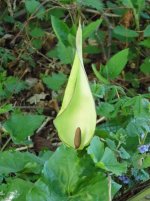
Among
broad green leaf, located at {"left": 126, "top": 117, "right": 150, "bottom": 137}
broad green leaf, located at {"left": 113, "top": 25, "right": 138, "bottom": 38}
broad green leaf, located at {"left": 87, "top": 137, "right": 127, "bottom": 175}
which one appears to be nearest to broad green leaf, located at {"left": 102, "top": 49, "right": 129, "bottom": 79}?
broad green leaf, located at {"left": 113, "top": 25, "right": 138, "bottom": 38}

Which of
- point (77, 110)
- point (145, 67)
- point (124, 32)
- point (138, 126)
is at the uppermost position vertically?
point (77, 110)

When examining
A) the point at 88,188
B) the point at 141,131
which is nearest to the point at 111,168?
the point at 88,188

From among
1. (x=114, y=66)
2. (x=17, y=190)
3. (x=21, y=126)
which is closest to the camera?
(x=17, y=190)

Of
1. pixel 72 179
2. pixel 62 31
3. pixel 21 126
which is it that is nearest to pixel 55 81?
pixel 62 31

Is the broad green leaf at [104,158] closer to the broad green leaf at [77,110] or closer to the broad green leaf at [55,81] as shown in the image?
the broad green leaf at [77,110]

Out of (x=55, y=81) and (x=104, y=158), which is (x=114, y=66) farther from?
(x=104, y=158)

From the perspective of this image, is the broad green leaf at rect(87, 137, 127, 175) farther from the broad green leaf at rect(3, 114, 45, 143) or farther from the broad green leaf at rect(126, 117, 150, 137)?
the broad green leaf at rect(3, 114, 45, 143)

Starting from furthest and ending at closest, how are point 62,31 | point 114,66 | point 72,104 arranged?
point 62,31 < point 114,66 < point 72,104
